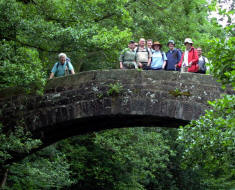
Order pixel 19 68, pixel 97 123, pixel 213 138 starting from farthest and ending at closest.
→ pixel 97 123, pixel 19 68, pixel 213 138

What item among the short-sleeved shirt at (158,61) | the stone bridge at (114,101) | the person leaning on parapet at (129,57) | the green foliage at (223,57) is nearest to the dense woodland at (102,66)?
the green foliage at (223,57)

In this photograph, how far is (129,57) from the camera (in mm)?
9086

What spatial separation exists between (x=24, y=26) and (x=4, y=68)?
3.97ft

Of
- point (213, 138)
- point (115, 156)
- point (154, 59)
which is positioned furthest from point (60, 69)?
point (115, 156)

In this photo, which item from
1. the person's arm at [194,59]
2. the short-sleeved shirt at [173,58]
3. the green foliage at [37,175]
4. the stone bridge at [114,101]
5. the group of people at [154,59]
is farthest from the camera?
the green foliage at [37,175]

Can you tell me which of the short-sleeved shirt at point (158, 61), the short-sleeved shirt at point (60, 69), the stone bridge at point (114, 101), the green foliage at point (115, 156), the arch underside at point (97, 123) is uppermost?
the short-sleeved shirt at point (158, 61)

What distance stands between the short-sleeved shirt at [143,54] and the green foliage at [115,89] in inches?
33.9

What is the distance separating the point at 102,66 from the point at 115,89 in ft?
17.0

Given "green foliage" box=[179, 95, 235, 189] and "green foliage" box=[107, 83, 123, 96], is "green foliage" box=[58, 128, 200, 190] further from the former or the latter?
"green foliage" box=[179, 95, 235, 189]

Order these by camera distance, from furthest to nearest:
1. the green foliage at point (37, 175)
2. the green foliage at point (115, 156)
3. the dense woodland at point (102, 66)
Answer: the green foliage at point (115, 156), the green foliage at point (37, 175), the dense woodland at point (102, 66)

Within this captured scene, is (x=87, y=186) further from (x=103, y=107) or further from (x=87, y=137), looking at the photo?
(x=103, y=107)

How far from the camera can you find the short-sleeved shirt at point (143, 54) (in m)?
9.09

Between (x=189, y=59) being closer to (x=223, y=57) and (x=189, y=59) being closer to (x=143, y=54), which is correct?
(x=143, y=54)

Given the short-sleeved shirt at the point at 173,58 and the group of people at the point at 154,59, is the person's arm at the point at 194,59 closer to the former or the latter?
the group of people at the point at 154,59
